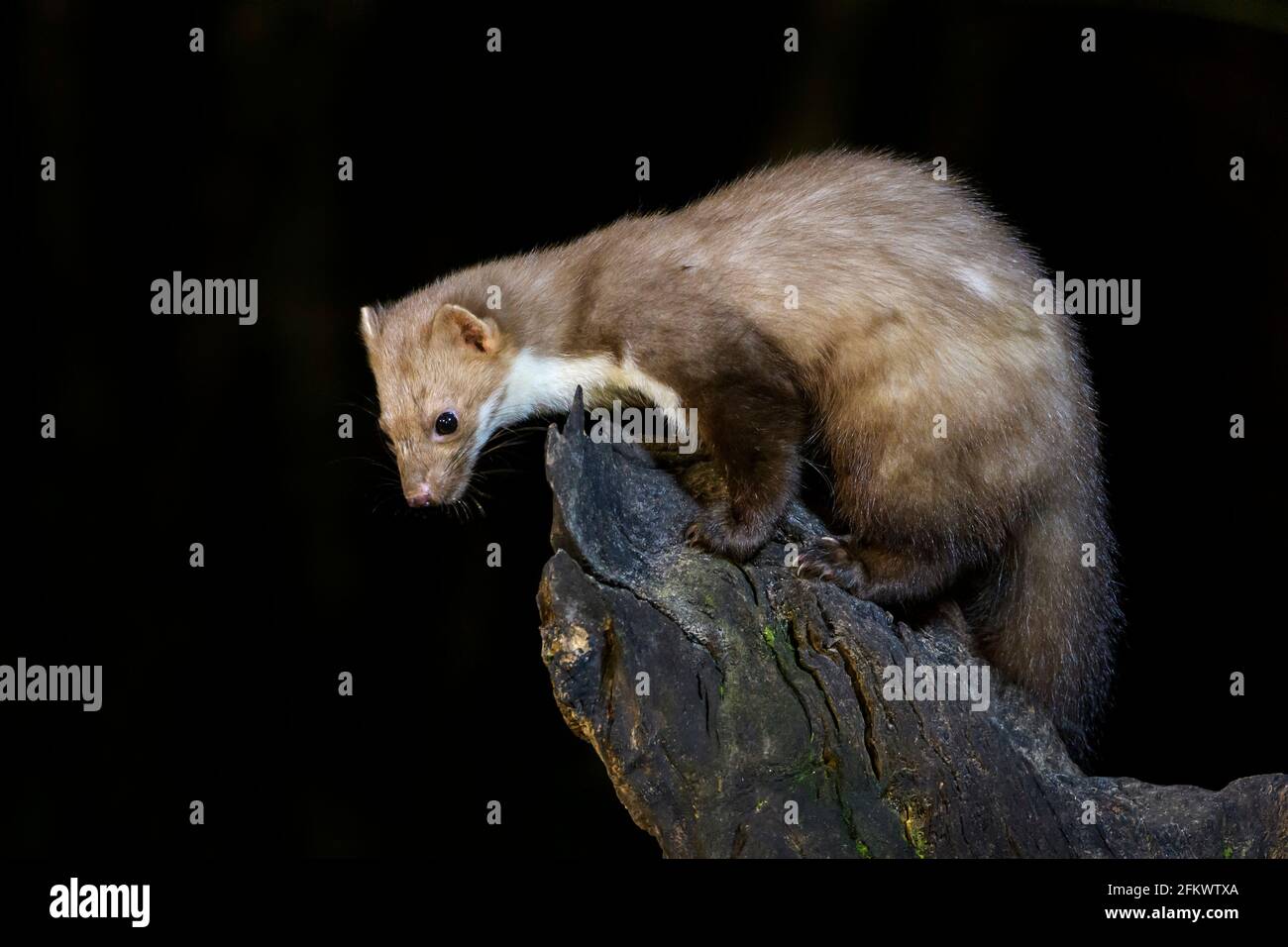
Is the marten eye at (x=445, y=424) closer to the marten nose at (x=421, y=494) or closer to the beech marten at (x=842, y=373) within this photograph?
the beech marten at (x=842, y=373)

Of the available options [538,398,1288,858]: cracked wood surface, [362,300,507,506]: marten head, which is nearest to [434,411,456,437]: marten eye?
[362,300,507,506]: marten head

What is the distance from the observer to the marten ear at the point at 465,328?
4004 mm

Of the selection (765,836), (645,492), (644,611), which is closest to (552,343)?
(645,492)

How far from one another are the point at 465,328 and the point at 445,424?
0.29 meters

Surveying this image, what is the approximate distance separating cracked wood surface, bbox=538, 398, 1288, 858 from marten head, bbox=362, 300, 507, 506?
Answer: 1.51 ft

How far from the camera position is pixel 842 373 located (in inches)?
157

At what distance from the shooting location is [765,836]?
11.6 feet

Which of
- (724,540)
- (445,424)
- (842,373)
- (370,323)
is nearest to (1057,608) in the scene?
(842,373)

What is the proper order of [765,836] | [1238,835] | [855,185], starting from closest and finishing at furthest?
1. [765,836]
2. [1238,835]
3. [855,185]

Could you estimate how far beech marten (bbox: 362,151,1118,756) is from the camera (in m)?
3.93

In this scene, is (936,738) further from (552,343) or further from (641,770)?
(552,343)

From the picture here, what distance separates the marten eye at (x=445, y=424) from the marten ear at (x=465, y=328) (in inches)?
8.3
